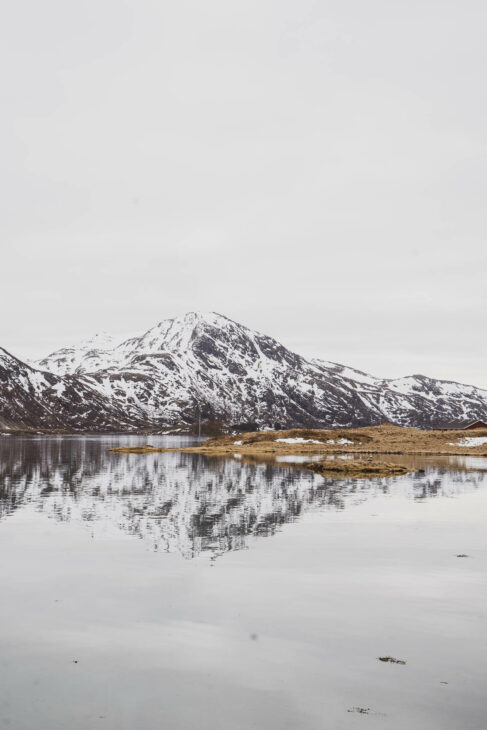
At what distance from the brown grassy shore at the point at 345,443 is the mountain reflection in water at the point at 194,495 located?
39.9 meters

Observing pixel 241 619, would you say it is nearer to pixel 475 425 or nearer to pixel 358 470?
pixel 358 470

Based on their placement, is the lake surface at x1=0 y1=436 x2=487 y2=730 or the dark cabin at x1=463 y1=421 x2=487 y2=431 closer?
the lake surface at x1=0 y1=436 x2=487 y2=730

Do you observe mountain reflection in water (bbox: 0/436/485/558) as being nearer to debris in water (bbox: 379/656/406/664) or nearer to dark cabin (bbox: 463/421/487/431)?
debris in water (bbox: 379/656/406/664)

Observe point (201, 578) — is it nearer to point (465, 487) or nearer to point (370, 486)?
point (370, 486)

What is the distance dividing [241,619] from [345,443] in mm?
119833

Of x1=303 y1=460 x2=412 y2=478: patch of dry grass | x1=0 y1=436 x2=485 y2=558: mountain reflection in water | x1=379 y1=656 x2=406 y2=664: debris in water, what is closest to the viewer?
x1=379 y1=656 x2=406 y2=664: debris in water

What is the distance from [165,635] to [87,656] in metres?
2.01

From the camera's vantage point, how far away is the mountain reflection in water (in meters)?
29.5

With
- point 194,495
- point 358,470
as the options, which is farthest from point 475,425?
point 194,495

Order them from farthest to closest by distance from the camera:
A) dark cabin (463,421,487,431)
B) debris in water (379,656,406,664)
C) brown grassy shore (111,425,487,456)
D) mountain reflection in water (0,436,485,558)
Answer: dark cabin (463,421,487,431), brown grassy shore (111,425,487,456), mountain reflection in water (0,436,485,558), debris in water (379,656,406,664)

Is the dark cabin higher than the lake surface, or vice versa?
the dark cabin

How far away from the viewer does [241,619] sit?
16.5 metres

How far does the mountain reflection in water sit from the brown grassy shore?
131ft

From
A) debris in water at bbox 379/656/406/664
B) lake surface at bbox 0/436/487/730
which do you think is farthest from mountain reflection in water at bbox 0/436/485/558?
debris in water at bbox 379/656/406/664
